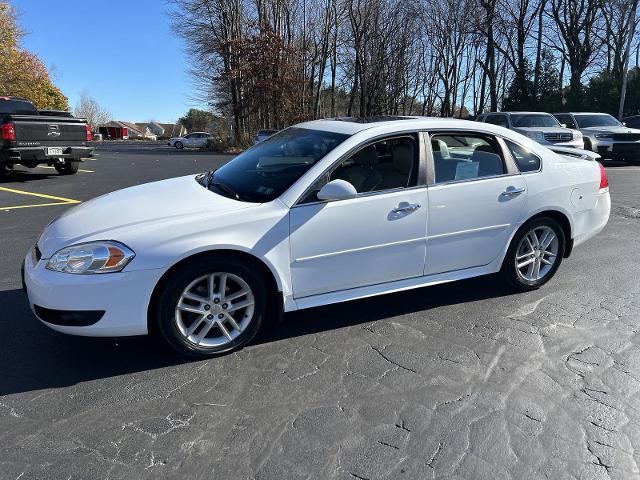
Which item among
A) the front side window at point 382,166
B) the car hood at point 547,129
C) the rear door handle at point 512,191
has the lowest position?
the rear door handle at point 512,191

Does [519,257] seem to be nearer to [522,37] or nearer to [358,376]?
[358,376]

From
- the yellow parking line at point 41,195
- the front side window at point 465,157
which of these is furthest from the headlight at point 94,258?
the yellow parking line at point 41,195

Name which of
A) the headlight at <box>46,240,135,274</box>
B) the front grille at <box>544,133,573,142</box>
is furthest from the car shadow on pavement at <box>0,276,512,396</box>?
the front grille at <box>544,133,573,142</box>

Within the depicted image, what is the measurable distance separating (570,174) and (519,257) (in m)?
0.92

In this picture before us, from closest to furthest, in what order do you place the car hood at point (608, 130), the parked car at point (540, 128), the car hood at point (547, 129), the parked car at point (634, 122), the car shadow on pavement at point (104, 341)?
the car shadow on pavement at point (104, 341) → the parked car at point (540, 128) → the car hood at point (547, 129) → the car hood at point (608, 130) → the parked car at point (634, 122)

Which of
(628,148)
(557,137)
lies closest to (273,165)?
(557,137)

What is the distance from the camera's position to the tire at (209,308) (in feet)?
10.4

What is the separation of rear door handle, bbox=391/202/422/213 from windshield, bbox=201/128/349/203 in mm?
655

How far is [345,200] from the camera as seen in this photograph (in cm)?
359

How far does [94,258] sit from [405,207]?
2.15 meters

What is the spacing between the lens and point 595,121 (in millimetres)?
17938

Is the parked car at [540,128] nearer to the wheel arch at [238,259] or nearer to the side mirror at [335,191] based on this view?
the side mirror at [335,191]

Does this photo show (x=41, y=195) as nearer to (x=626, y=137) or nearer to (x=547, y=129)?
(x=547, y=129)

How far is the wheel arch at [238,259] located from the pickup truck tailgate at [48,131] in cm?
1020
